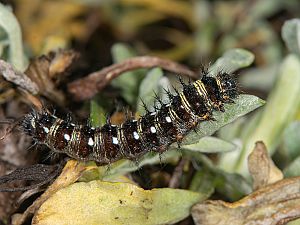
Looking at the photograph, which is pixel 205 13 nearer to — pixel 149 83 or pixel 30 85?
pixel 149 83

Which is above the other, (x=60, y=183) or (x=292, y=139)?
(x=292, y=139)

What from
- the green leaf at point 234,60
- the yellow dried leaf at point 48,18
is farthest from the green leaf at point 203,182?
the yellow dried leaf at point 48,18

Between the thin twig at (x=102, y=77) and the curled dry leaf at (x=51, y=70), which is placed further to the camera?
the thin twig at (x=102, y=77)

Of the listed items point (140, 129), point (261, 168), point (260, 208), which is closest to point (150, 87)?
point (140, 129)

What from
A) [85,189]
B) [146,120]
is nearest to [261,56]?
[146,120]

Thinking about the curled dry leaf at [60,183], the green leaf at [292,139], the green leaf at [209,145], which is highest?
the green leaf at [292,139]

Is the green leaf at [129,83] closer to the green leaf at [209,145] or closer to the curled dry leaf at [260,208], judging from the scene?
the green leaf at [209,145]

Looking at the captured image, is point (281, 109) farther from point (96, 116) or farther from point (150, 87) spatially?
point (96, 116)
